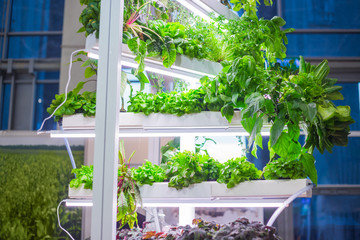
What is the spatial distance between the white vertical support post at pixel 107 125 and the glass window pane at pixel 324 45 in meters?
3.75

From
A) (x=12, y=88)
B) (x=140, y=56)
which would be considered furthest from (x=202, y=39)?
(x=12, y=88)

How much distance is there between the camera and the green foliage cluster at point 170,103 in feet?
6.02

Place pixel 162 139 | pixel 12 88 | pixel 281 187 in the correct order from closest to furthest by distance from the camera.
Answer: pixel 281 187 < pixel 162 139 < pixel 12 88

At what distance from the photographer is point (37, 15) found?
401 cm

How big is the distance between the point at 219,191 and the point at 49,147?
0.94 m

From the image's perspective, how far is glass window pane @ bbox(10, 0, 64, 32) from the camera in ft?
12.7

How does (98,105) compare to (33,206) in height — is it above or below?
above

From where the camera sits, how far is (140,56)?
1704 mm

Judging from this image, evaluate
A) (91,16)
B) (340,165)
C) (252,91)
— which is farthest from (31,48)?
(340,165)

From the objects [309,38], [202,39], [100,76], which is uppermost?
[309,38]

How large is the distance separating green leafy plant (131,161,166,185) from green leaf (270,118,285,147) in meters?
0.56

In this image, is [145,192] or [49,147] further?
[49,147]

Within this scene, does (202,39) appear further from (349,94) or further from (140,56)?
(349,94)

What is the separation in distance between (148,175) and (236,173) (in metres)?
0.41
